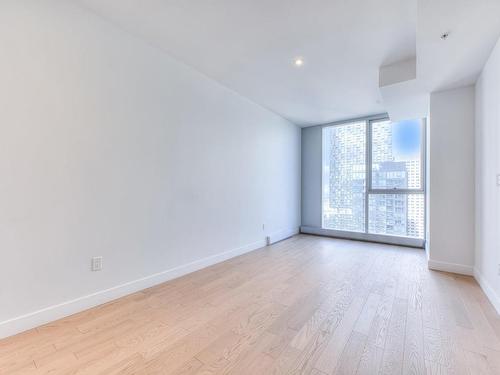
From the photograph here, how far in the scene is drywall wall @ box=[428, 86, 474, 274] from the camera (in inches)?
114

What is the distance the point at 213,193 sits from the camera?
3.27 metres

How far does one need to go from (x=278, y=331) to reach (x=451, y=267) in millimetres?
2574

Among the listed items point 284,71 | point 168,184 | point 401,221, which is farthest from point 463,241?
point 168,184

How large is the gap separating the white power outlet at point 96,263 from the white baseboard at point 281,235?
9.30 feet

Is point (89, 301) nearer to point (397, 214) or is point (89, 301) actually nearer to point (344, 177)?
point (344, 177)

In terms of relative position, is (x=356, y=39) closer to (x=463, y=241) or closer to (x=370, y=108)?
(x=370, y=108)

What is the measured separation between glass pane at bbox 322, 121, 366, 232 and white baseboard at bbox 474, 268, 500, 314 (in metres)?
2.23

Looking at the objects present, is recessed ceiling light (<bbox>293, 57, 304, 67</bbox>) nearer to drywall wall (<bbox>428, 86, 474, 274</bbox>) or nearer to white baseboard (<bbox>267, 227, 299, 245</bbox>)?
drywall wall (<bbox>428, 86, 474, 274</bbox>)

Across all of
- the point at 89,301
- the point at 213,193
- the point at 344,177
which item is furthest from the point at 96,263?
the point at 344,177

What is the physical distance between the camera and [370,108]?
431cm

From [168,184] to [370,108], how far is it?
146 inches

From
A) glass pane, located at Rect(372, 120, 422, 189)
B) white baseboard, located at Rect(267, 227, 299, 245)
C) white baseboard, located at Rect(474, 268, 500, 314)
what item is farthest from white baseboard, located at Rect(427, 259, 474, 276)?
white baseboard, located at Rect(267, 227, 299, 245)

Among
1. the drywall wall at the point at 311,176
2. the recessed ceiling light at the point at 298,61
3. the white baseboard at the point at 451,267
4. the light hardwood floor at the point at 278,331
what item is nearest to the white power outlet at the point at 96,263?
the light hardwood floor at the point at 278,331

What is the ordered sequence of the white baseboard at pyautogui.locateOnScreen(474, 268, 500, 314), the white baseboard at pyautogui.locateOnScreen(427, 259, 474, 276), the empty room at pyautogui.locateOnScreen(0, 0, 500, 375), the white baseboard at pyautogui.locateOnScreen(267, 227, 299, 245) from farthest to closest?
1. the white baseboard at pyautogui.locateOnScreen(267, 227, 299, 245)
2. the white baseboard at pyautogui.locateOnScreen(427, 259, 474, 276)
3. the white baseboard at pyautogui.locateOnScreen(474, 268, 500, 314)
4. the empty room at pyautogui.locateOnScreen(0, 0, 500, 375)
